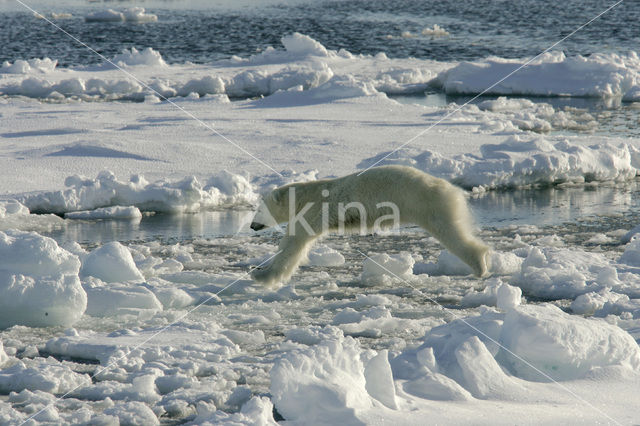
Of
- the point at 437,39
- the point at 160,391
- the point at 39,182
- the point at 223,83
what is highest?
the point at 437,39

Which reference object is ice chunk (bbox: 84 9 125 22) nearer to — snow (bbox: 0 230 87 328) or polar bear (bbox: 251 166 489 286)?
polar bear (bbox: 251 166 489 286)

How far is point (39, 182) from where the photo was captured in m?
9.37

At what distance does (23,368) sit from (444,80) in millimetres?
16435

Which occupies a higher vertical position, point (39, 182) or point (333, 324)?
point (39, 182)

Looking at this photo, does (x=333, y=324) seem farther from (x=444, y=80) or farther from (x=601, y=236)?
(x=444, y=80)

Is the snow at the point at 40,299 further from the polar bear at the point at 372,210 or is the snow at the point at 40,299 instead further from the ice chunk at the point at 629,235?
the ice chunk at the point at 629,235

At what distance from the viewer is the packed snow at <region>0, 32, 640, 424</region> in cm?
368

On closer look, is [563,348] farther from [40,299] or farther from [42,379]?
[40,299]

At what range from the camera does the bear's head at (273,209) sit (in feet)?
20.9

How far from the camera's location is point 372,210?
5.98 m

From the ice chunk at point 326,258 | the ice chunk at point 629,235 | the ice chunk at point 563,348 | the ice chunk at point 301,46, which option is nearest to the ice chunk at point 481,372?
the ice chunk at point 563,348

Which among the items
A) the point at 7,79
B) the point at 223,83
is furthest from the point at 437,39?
the point at 7,79

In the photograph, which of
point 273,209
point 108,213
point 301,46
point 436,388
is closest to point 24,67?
point 301,46

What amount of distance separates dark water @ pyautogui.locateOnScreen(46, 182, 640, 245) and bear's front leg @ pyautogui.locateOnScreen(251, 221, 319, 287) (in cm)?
204
